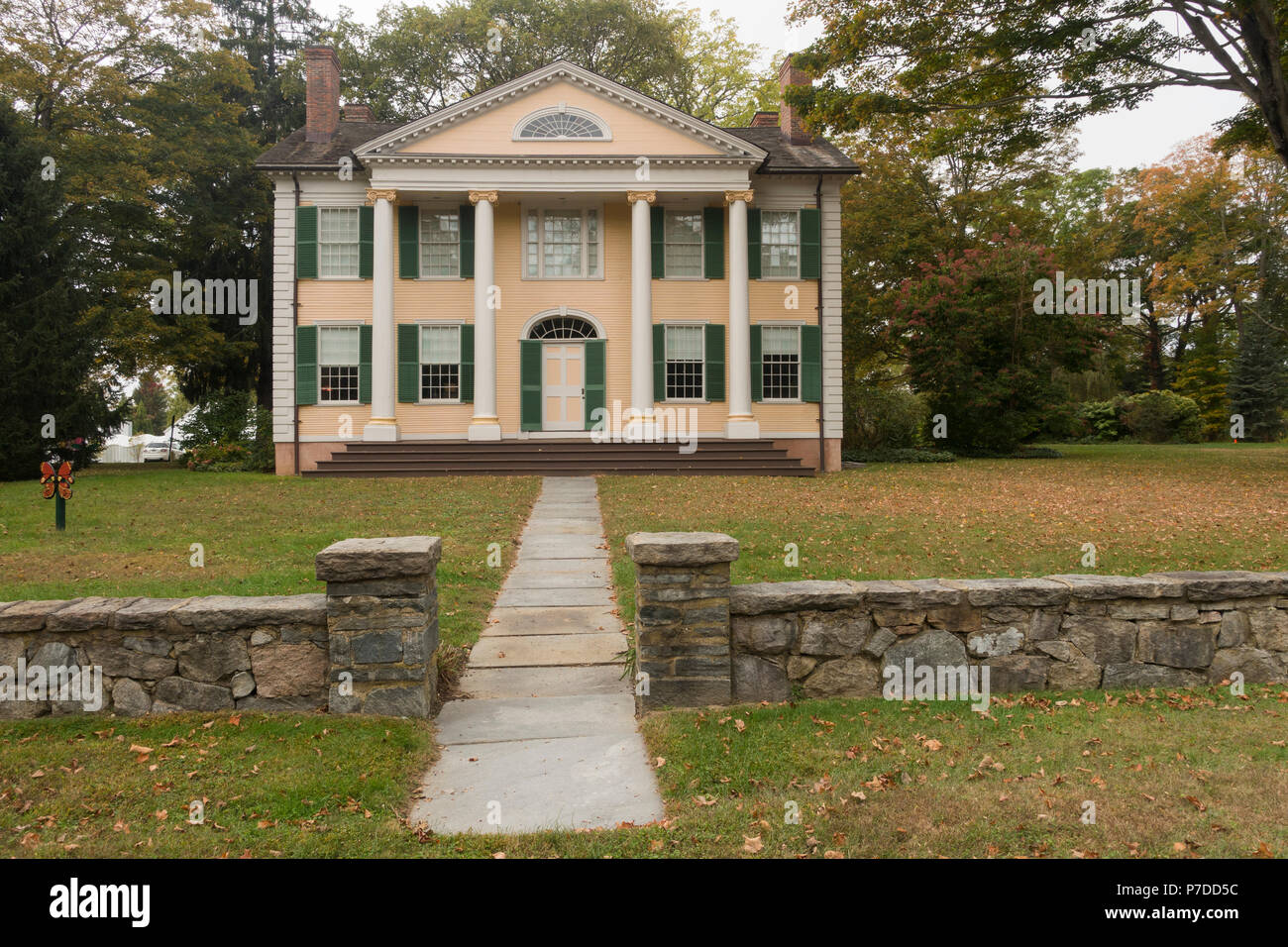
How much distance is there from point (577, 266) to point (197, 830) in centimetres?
1951

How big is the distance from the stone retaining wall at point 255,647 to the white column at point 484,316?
51.6 ft

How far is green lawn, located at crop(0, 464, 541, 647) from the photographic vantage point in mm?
7430

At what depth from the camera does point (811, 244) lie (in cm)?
2172

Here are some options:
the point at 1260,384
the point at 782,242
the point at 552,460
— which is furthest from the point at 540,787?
the point at 1260,384

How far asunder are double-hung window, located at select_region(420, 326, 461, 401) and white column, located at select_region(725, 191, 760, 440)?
6.90 metres

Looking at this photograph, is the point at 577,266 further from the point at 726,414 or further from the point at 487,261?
the point at 726,414

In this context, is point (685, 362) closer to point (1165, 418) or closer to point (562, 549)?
point (562, 549)

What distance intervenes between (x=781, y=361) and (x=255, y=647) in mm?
18444

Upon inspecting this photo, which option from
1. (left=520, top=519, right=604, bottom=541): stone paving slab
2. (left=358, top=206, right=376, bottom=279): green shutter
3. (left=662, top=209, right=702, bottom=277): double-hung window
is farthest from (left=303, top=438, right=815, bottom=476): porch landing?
(left=520, top=519, right=604, bottom=541): stone paving slab

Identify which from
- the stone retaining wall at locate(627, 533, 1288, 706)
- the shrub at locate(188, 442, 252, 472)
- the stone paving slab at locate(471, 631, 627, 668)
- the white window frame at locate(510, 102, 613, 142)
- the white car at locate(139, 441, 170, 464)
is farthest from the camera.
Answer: the white car at locate(139, 441, 170, 464)

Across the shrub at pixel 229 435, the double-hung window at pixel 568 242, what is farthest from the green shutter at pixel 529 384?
the shrub at pixel 229 435

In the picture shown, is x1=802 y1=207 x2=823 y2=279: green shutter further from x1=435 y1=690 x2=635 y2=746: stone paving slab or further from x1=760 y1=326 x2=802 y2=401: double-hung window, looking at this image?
x1=435 y1=690 x2=635 y2=746: stone paving slab

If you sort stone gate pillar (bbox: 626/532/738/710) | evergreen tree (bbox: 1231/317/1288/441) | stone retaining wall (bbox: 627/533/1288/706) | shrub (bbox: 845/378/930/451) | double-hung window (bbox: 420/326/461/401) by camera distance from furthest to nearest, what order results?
evergreen tree (bbox: 1231/317/1288/441)
shrub (bbox: 845/378/930/451)
double-hung window (bbox: 420/326/461/401)
stone retaining wall (bbox: 627/533/1288/706)
stone gate pillar (bbox: 626/532/738/710)

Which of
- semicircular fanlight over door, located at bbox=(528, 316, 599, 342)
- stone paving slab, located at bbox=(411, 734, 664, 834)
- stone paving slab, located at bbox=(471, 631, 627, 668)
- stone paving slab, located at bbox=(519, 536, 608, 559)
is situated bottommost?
stone paving slab, located at bbox=(411, 734, 664, 834)
